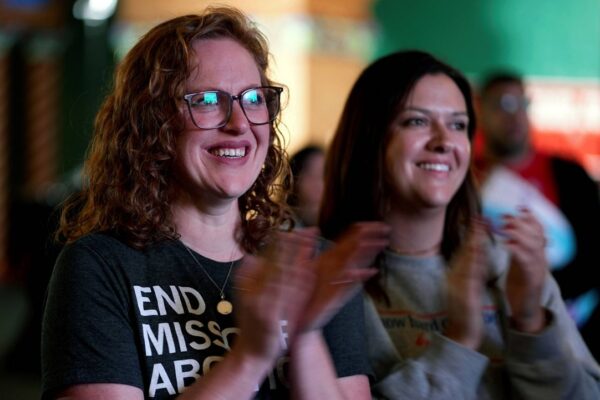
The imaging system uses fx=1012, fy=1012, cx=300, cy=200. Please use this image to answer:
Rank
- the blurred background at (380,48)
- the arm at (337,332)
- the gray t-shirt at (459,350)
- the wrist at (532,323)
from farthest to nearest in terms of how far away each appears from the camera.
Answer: the blurred background at (380,48) < the wrist at (532,323) < the gray t-shirt at (459,350) < the arm at (337,332)

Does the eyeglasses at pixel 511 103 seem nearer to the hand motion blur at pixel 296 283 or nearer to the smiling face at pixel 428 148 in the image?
the smiling face at pixel 428 148

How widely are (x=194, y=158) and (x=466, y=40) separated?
6421 millimetres

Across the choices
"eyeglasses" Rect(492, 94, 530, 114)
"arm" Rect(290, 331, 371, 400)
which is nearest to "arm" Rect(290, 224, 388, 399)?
"arm" Rect(290, 331, 371, 400)

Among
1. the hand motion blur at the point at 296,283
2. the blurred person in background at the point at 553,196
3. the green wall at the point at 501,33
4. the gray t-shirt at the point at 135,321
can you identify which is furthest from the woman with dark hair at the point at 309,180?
the green wall at the point at 501,33

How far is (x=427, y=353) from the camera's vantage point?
6.57ft

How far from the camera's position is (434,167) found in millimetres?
2260

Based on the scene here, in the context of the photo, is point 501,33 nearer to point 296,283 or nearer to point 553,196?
point 553,196

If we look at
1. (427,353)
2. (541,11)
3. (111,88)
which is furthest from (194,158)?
(541,11)

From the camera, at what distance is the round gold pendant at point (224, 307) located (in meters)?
1.81

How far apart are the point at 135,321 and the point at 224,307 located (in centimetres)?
18

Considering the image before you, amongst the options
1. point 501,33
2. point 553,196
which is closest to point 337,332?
point 553,196

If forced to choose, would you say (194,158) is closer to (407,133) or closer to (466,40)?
(407,133)

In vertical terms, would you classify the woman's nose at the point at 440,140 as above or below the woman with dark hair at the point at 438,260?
above

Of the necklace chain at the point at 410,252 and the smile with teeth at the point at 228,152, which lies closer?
the smile with teeth at the point at 228,152
